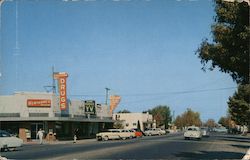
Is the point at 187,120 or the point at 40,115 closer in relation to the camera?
the point at 40,115

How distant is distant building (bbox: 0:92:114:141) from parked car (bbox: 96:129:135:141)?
4922 millimetres

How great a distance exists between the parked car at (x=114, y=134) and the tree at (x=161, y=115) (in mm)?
74033

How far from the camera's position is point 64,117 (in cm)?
5972

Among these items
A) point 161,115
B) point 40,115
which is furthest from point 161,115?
point 40,115

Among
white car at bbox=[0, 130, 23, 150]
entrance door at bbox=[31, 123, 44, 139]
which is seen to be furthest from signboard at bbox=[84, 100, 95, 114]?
white car at bbox=[0, 130, 23, 150]

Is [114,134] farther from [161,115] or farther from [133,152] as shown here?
[161,115]

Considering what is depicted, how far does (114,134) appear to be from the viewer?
196 feet

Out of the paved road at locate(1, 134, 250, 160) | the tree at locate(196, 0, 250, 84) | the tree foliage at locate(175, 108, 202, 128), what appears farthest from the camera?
the tree foliage at locate(175, 108, 202, 128)

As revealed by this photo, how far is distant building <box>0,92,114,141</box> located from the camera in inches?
2147

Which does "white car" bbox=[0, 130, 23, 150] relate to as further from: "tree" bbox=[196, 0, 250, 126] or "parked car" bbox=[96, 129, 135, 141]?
"parked car" bbox=[96, 129, 135, 141]

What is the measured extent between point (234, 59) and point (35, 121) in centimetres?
4443

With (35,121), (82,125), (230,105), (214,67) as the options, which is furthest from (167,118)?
(214,67)

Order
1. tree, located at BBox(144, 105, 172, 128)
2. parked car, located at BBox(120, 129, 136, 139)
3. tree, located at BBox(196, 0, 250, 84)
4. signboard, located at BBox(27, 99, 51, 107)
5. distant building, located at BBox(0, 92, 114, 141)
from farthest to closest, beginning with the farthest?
tree, located at BBox(144, 105, 172, 128)
parked car, located at BBox(120, 129, 136, 139)
signboard, located at BBox(27, 99, 51, 107)
distant building, located at BBox(0, 92, 114, 141)
tree, located at BBox(196, 0, 250, 84)

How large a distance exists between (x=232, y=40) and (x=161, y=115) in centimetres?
13298
